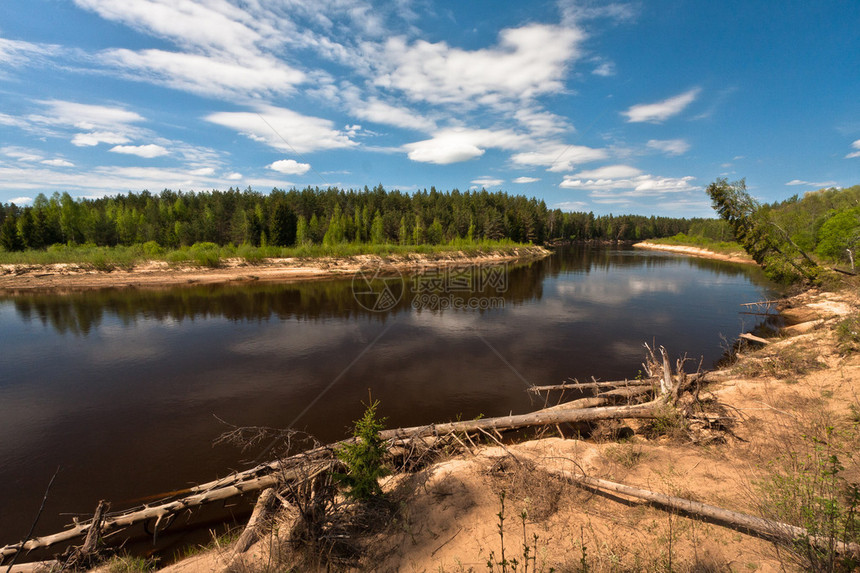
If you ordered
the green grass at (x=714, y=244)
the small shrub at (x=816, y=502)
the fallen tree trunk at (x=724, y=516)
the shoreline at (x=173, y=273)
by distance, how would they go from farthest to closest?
the green grass at (x=714, y=244) → the shoreline at (x=173, y=273) → the fallen tree trunk at (x=724, y=516) → the small shrub at (x=816, y=502)

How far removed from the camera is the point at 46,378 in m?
16.8

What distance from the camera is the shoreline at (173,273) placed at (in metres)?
44.2

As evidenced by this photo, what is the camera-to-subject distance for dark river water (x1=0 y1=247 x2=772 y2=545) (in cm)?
1068

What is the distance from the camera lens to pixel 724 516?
564 cm

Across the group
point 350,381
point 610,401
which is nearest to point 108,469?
point 350,381

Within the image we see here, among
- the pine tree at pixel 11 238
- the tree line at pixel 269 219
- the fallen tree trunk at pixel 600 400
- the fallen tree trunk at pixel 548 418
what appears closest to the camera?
the fallen tree trunk at pixel 548 418

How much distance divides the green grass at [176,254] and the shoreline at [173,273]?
0.96 metres

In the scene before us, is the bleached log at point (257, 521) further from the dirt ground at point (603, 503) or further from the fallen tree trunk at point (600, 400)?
the fallen tree trunk at point (600, 400)

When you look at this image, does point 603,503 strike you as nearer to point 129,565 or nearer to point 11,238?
point 129,565

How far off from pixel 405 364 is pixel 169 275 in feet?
165

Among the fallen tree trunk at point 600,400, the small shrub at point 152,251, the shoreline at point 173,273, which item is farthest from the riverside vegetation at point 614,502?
the small shrub at point 152,251

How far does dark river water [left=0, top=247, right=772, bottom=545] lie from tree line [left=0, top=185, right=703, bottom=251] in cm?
5022

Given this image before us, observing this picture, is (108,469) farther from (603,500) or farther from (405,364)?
(603,500)

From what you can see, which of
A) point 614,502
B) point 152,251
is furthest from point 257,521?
point 152,251
